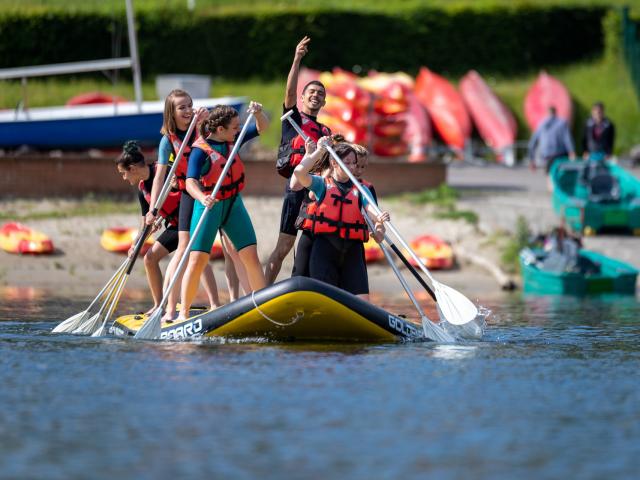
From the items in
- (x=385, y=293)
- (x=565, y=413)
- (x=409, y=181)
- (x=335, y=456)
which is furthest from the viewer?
(x=409, y=181)

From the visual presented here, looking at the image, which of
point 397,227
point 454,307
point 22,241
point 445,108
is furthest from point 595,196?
point 445,108

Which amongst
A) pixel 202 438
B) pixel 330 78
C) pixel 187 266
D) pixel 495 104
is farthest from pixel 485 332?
pixel 495 104

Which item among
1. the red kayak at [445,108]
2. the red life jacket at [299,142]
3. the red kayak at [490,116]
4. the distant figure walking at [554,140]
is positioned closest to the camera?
the red life jacket at [299,142]

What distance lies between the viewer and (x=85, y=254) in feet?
56.4

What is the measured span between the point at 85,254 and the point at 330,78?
839cm

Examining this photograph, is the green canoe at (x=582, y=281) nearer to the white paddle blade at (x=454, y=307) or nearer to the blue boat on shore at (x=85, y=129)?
the white paddle blade at (x=454, y=307)

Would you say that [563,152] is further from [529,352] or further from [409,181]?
[529,352]

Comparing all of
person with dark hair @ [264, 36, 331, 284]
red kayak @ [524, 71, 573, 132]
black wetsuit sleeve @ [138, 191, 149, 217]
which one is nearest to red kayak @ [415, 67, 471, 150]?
red kayak @ [524, 71, 573, 132]

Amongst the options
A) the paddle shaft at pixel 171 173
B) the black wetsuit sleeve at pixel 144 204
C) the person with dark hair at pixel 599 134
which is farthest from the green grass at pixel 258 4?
the paddle shaft at pixel 171 173

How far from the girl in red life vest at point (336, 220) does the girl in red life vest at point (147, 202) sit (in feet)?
4.63

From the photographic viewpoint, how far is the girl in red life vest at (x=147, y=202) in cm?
1105

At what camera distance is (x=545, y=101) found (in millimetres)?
28906

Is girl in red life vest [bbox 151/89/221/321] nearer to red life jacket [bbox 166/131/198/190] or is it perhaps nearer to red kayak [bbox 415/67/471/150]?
red life jacket [bbox 166/131/198/190]

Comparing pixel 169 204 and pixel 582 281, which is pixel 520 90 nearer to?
pixel 582 281
